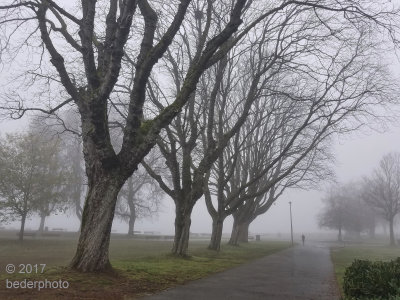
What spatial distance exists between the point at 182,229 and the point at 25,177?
15251 millimetres

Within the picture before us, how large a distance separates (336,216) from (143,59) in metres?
67.6

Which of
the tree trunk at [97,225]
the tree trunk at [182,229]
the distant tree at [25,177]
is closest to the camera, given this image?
the tree trunk at [97,225]

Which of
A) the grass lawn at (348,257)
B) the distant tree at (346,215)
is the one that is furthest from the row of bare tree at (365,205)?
the grass lawn at (348,257)

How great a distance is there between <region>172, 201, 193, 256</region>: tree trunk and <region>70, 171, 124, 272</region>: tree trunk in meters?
7.68

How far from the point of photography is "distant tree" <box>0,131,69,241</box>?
2674 cm

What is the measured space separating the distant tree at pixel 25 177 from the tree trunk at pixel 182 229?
1309 centimetres

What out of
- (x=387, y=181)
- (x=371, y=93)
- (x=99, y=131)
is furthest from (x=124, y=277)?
(x=387, y=181)

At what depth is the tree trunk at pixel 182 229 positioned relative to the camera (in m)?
17.1

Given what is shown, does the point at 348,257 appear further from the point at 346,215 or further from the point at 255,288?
the point at 346,215

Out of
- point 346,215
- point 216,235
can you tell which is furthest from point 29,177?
point 346,215

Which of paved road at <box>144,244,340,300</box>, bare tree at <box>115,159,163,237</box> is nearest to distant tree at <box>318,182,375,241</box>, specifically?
bare tree at <box>115,159,163,237</box>

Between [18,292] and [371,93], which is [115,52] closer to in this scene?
[18,292]

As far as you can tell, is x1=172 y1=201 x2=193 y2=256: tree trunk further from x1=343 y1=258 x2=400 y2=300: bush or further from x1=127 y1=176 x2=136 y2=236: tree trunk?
x1=127 y1=176 x2=136 y2=236: tree trunk

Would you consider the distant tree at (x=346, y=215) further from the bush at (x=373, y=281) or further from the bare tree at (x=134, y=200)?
the bush at (x=373, y=281)
